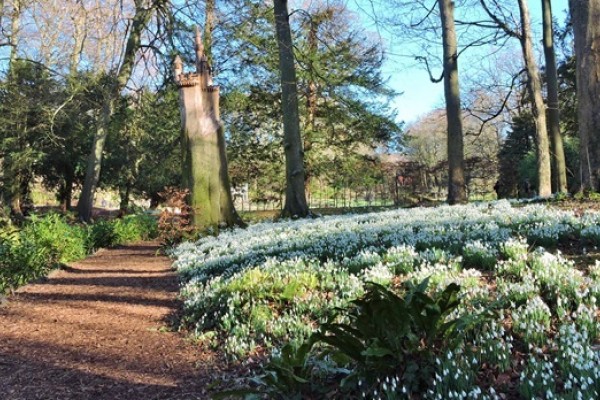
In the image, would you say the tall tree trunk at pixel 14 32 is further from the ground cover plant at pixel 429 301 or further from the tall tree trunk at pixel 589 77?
the tall tree trunk at pixel 589 77

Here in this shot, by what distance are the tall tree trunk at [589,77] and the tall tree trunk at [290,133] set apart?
7.70 meters

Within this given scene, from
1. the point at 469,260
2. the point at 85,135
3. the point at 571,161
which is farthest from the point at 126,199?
the point at 469,260

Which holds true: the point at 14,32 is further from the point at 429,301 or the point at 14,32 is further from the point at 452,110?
the point at 429,301

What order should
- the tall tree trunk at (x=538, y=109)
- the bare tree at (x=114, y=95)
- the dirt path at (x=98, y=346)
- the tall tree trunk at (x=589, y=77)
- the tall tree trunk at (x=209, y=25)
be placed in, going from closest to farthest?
the dirt path at (x=98, y=346) → the tall tree trunk at (x=589, y=77) → the tall tree trunk at (x=538, y=109) → the tall tree trunk at (x=209, y=25) → the bare tree at (x=114, y=95)

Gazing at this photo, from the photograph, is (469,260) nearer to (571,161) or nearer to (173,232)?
(173,232)

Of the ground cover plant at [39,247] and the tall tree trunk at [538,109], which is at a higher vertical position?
the tall tree trunk at [538,109]

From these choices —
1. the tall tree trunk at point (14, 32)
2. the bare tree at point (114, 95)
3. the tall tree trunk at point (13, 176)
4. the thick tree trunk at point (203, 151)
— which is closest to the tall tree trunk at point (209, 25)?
the thick tree trunk at point (203, 151)

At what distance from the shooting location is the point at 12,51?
19.4 metres

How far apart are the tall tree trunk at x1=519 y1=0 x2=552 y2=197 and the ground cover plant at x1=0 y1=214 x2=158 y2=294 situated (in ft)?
42.2

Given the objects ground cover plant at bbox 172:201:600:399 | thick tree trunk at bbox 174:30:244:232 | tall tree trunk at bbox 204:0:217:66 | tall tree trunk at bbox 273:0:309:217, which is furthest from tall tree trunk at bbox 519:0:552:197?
tall tree trunk at bbox 204:0:217:66

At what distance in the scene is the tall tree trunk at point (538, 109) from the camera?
A: 14.9 meters

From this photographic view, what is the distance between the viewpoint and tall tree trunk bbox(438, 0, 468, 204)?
1353cm

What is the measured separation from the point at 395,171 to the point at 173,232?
58.7 feet

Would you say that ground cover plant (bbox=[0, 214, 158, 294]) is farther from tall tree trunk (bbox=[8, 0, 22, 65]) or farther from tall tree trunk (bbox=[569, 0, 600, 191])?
tall tree trunk (bbox=[569, 0, 600, 191])
